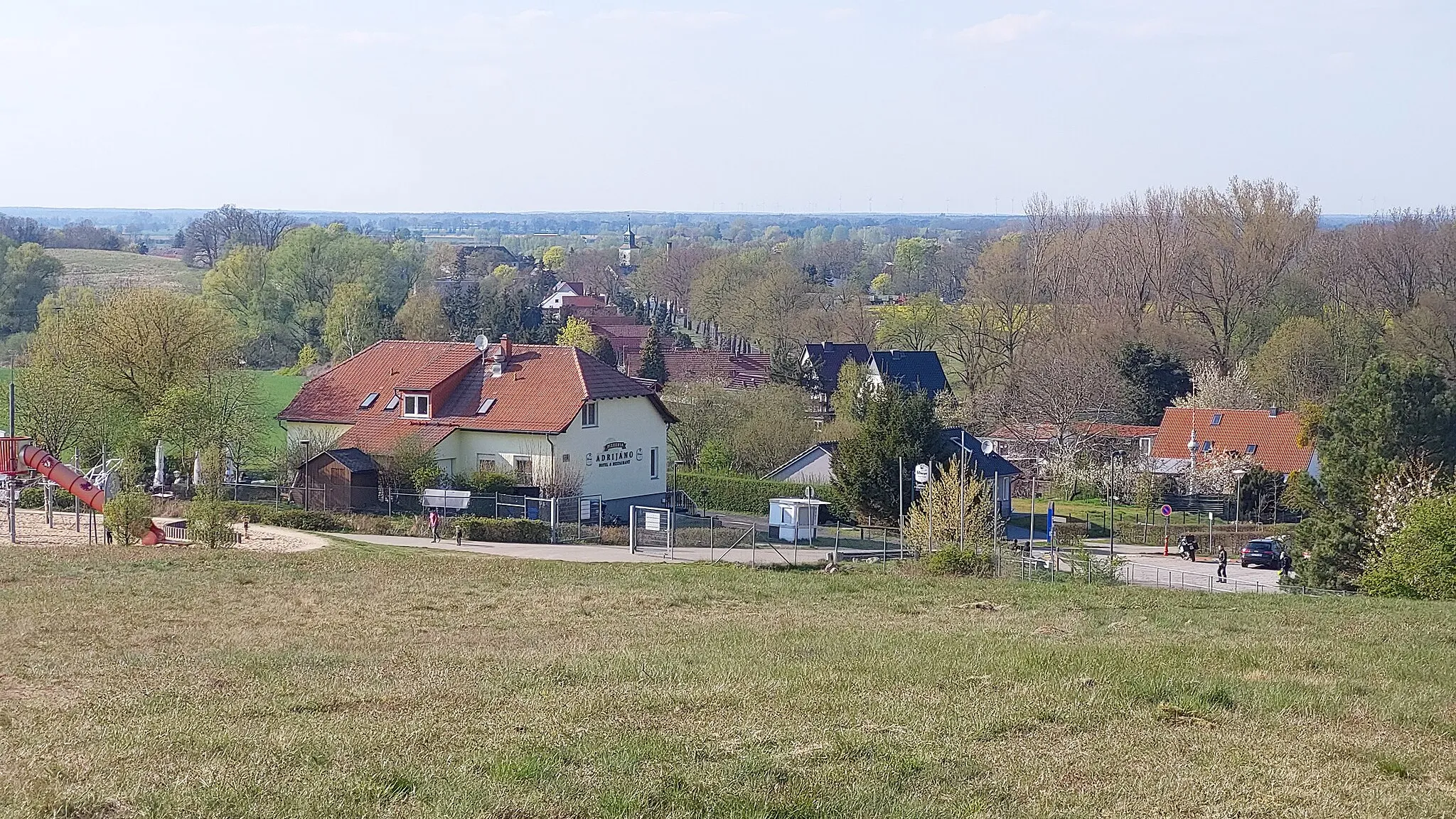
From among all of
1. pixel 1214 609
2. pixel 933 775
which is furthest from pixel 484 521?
pixel 933 775

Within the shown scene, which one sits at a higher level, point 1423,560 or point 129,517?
point 1423,560

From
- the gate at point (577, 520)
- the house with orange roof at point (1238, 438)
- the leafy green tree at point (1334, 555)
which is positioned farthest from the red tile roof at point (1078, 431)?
the leafy green tree at point (1334, 555)

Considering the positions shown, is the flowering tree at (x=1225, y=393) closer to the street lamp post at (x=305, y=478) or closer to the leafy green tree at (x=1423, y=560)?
the street lamp post at (x=305, y=478)

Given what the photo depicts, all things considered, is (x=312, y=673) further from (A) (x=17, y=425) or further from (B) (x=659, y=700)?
(A) (x=17, y=425)

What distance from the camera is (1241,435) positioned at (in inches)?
2480

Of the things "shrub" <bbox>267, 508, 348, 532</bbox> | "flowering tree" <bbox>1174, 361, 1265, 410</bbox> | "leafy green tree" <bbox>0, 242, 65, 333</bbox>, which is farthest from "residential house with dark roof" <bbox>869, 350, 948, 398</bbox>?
"leafy green tree" <bbox>0, 242, 65, 333</bbox>

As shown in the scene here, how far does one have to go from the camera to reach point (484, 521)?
40.6 metres

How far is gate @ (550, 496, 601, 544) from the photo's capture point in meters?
41.1

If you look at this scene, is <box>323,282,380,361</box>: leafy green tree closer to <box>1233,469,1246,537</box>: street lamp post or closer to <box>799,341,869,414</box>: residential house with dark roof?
<box>799,341,869,414</box>: residential house with dark roof

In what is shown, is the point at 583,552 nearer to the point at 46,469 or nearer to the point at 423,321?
the point at 46,469

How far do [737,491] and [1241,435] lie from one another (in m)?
22.4

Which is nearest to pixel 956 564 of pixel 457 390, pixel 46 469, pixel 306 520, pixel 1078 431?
pixel 306 520

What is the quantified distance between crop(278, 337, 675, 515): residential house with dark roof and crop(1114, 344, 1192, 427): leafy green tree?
29209mm

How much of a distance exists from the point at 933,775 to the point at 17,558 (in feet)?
77.8
